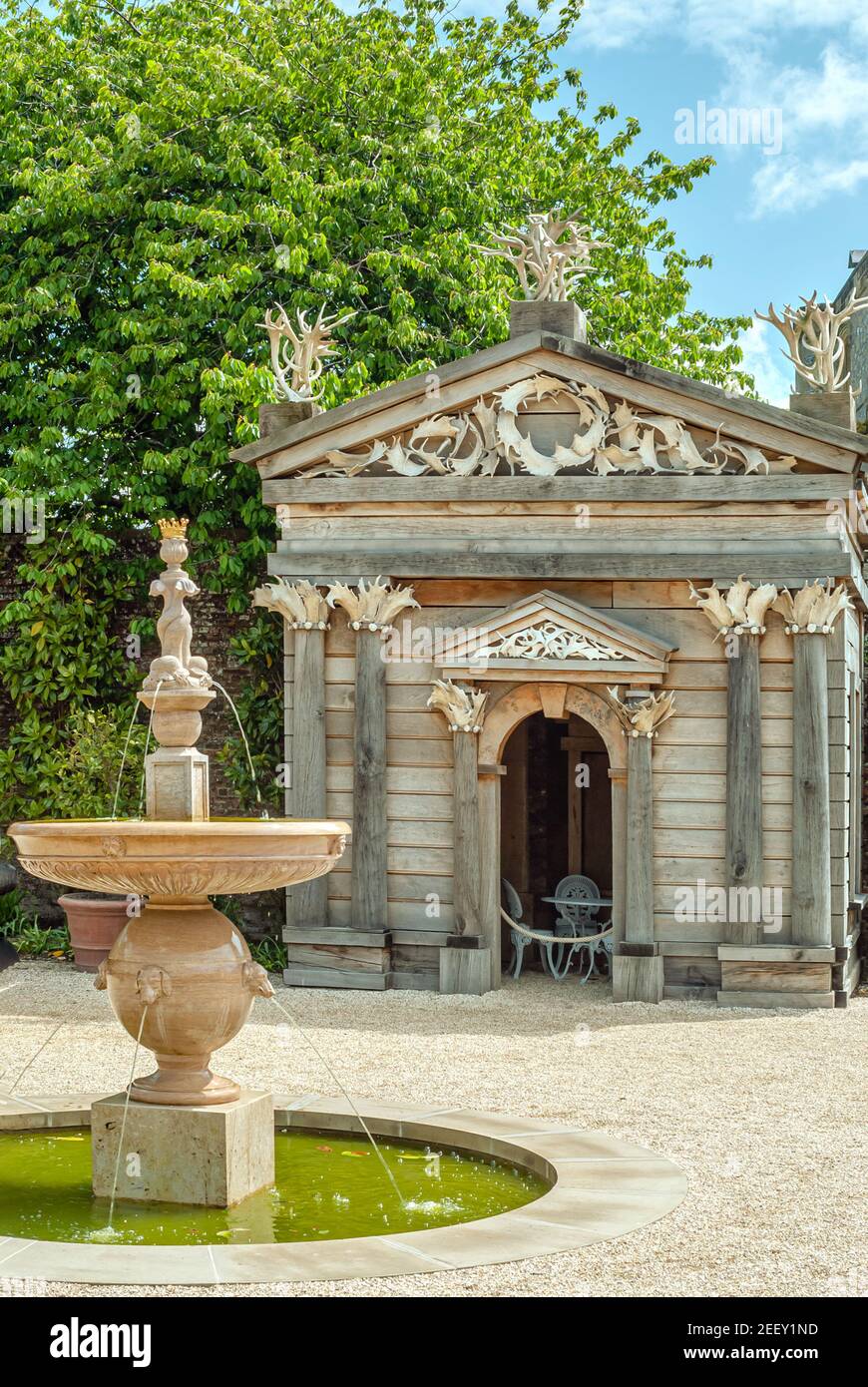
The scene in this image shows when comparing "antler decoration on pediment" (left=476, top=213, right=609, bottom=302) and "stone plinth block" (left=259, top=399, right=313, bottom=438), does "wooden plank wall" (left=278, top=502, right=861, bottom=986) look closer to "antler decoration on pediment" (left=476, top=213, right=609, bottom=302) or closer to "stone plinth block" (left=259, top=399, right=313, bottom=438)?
"stone plinth block" (left=259, top=399, right=313, bottom=438)

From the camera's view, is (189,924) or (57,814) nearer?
(189,924)

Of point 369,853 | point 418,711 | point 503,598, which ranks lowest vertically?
point 369,853

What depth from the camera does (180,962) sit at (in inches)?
247

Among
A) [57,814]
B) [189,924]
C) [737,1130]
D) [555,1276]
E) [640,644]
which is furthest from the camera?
[57,814]

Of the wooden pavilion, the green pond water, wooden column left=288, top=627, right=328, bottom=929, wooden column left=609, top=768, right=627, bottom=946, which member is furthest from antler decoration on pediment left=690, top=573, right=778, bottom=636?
the green pond water

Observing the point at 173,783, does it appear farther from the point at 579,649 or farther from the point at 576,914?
the point at 576,914

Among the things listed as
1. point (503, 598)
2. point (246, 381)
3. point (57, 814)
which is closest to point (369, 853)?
point (503, 598)

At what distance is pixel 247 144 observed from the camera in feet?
52.3

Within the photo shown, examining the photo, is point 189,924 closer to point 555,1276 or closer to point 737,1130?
point 555,1276

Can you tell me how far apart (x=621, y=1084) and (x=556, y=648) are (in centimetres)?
389

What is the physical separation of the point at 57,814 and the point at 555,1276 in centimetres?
1020

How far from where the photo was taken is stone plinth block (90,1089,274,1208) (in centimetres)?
611

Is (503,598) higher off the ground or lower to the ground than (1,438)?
lower

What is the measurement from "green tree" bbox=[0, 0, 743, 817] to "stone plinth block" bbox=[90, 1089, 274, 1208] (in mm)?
8406
